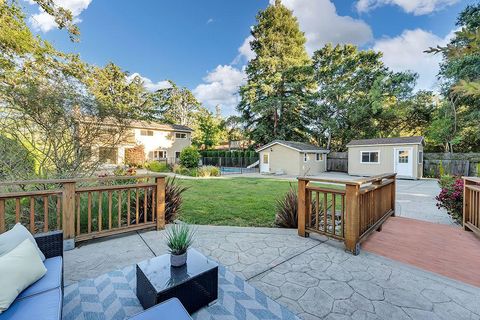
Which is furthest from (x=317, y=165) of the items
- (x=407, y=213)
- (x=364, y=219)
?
(x=364, y=219)

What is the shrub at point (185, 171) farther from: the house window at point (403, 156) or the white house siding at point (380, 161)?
the house window at point (403, 156)

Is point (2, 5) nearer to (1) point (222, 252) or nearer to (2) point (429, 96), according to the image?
(1) point (222, 252)

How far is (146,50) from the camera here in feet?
54.1

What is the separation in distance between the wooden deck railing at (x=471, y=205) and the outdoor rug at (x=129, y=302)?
4.21 metres

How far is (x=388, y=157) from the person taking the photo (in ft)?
49.9

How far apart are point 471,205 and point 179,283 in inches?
218

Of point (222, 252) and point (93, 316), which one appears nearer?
point (93, 316)

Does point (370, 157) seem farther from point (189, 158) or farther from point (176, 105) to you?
point (176, 105)

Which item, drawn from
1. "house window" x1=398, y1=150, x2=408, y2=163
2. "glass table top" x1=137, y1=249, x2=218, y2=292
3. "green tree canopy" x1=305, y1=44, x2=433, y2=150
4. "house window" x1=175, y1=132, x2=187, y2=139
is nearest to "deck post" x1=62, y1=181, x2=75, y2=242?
"glass table top" x1=137, y1=249, x2=218, y2=292

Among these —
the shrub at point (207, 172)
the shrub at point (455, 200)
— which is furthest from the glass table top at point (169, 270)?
the shrub at point (207, 172)

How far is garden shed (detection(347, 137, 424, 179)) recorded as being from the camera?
14133 mm

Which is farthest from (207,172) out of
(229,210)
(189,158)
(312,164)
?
(229,210)

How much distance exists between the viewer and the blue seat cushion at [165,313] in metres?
1.37

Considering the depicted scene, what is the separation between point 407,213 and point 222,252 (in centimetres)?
541
